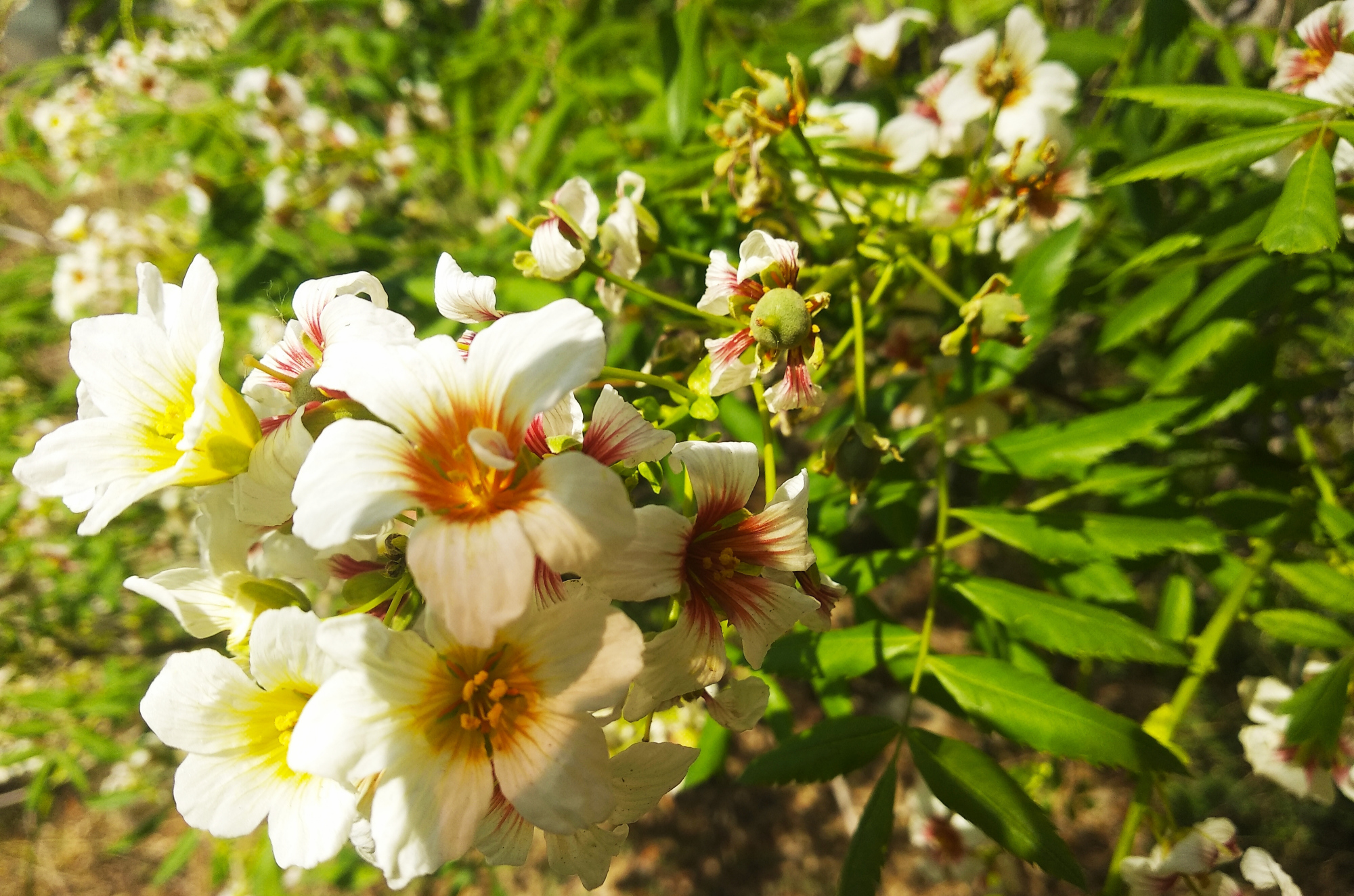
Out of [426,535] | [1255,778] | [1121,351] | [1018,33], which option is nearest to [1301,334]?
[1121,351]

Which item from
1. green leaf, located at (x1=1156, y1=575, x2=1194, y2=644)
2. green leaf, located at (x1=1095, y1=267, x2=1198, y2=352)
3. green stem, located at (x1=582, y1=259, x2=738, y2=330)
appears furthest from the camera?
green leaf, located at (x1=1156, y1=575, x2=1194, y2=644)

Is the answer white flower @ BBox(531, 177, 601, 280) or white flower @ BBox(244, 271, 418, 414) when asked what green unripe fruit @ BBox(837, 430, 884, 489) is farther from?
white flower @ BBox(244, 271, 418, 414)

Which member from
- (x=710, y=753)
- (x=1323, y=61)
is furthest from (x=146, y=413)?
(x=1323, y=61)

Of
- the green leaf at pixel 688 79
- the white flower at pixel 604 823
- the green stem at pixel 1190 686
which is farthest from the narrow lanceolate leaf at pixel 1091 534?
the green leaf at pixel 688 79

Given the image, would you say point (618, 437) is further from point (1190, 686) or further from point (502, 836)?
point (1190, 686)

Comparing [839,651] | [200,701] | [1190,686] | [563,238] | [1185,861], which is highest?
[563,238]

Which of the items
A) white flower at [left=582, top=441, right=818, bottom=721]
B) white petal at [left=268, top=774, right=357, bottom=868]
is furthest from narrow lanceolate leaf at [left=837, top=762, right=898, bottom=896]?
white petal at [left=268, top=774, right=357, bottom=868]

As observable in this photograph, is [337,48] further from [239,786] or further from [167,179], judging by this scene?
[167,179]
